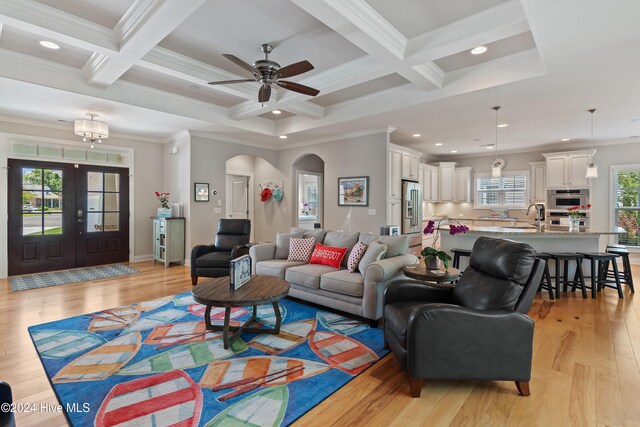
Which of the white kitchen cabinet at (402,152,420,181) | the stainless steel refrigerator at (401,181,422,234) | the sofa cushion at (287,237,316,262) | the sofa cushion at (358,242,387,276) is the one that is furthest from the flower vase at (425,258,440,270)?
the white kitchen cabinet at (402,152,420,181)

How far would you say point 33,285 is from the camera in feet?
16.3

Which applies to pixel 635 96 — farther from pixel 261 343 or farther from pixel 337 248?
pixel 261 343

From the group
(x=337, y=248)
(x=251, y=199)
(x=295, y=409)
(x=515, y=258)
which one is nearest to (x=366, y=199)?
(x=337, y=248)

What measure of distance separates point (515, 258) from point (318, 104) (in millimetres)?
4326

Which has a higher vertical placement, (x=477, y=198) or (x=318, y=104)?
(x=318, y=104)

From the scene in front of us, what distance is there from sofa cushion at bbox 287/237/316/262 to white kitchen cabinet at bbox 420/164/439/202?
16.1 ft

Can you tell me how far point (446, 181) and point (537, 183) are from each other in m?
2.12

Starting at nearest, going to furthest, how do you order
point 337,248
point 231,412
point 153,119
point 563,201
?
point 231,412
point 337,248
point 153,119
point 563,201

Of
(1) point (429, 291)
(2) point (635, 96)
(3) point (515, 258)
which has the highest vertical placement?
(2) point (635, 96)

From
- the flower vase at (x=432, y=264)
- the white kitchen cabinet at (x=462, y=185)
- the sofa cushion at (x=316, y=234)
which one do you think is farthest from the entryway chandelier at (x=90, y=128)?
the white kitchen cabinet at (x=462, y=185)

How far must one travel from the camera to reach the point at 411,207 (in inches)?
273

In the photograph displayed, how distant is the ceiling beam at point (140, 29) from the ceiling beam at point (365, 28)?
98cm

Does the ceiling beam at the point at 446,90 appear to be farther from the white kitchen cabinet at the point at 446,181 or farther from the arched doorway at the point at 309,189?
the white kitchen cabinet at the point at 446,181

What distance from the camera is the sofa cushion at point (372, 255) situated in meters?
3.55
